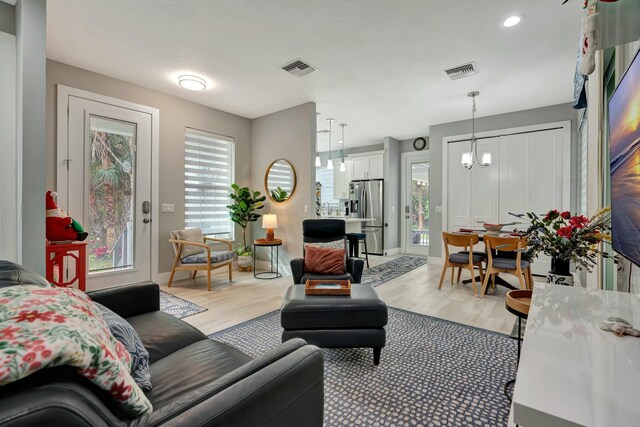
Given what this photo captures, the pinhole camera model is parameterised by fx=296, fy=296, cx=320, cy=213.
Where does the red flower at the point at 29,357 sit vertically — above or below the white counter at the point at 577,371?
above

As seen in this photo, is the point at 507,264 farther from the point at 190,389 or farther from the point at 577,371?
the point at 190,389

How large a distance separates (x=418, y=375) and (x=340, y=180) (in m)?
5.82

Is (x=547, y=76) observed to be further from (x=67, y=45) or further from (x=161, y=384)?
(x=67, y=45)

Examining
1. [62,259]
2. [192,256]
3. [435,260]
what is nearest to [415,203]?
[435,260]

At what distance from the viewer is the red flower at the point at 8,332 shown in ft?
1.68

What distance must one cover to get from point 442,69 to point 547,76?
1300 millimetres

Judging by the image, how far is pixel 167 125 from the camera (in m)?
4.08

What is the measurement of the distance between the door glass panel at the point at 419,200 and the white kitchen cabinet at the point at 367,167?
0.74 m

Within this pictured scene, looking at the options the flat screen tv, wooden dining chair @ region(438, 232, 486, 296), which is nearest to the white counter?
the flat screen tv

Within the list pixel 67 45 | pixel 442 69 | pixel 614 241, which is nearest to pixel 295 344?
pixel 614 241

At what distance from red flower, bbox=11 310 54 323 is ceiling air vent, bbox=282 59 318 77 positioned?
313cm

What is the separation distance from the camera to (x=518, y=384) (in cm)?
62

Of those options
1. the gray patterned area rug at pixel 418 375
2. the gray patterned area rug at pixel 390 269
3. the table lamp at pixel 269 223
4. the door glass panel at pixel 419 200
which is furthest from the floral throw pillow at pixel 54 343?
the door glass panel at pixel 419 200

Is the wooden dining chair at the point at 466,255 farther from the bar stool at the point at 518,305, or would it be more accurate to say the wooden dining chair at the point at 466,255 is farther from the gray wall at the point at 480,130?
the bar stool at the point at 518,305
